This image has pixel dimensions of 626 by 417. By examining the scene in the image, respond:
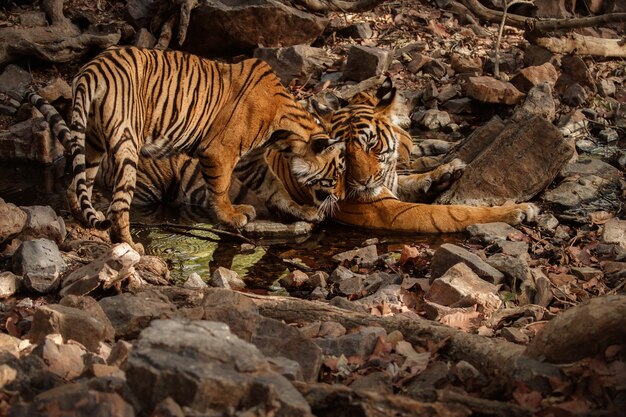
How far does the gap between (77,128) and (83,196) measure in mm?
457

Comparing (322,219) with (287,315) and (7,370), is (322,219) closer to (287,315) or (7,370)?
(287,315)

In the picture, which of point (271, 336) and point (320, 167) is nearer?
point (271, 336)

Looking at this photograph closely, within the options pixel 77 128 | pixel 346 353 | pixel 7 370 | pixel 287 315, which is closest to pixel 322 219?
pixel 77 128

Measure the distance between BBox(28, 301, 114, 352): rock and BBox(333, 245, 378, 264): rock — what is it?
10.1ft

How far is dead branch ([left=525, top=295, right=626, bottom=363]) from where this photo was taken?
3.10m

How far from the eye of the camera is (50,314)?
3.50 metres

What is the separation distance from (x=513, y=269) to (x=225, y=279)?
1.85 m

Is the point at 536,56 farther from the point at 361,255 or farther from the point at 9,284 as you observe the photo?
the point at 9,284

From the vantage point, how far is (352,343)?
3609 millimetres

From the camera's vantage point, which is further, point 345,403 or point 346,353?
point 346,353

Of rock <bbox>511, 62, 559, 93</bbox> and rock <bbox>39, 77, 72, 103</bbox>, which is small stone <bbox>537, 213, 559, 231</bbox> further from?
rock <bbox>39, 77, 72, 103</bbox>

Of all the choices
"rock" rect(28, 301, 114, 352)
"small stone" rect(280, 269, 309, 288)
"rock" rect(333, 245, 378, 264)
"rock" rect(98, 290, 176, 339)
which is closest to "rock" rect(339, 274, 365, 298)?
"small stone" rect(280, 269, 309, 288)

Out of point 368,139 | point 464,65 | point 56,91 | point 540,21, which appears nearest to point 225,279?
point 368,139

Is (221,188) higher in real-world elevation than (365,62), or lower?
lower
